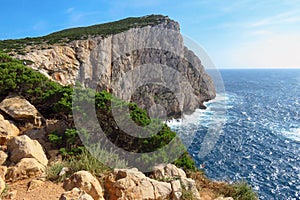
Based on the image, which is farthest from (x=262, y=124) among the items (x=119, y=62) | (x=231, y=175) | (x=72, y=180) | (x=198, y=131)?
(x=72, y=180)

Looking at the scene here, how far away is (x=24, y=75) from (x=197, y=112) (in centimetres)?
4084

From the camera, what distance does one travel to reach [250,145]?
29.9 m

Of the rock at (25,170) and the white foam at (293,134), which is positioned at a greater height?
the rock at (25,170)

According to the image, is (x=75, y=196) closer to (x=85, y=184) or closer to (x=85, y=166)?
(x=85, y=184)

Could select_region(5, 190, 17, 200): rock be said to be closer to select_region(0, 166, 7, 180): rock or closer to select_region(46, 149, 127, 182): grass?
select_region(46, 149, 127, 182): grass

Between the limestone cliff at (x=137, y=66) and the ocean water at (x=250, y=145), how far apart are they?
655cm

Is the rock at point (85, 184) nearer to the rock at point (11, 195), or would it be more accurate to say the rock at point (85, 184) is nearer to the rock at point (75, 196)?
the rock at point (75, 196)

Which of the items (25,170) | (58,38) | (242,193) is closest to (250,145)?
(242,193)

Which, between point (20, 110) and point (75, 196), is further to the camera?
point (20, 110)

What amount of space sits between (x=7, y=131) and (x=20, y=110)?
4.74ft

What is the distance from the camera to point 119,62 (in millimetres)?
40625

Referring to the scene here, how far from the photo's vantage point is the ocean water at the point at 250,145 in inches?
860

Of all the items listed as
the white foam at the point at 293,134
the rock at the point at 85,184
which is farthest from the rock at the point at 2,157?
the white foam at the point at 293,134

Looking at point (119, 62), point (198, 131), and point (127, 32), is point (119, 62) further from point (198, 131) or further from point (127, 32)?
point (198, 131)
